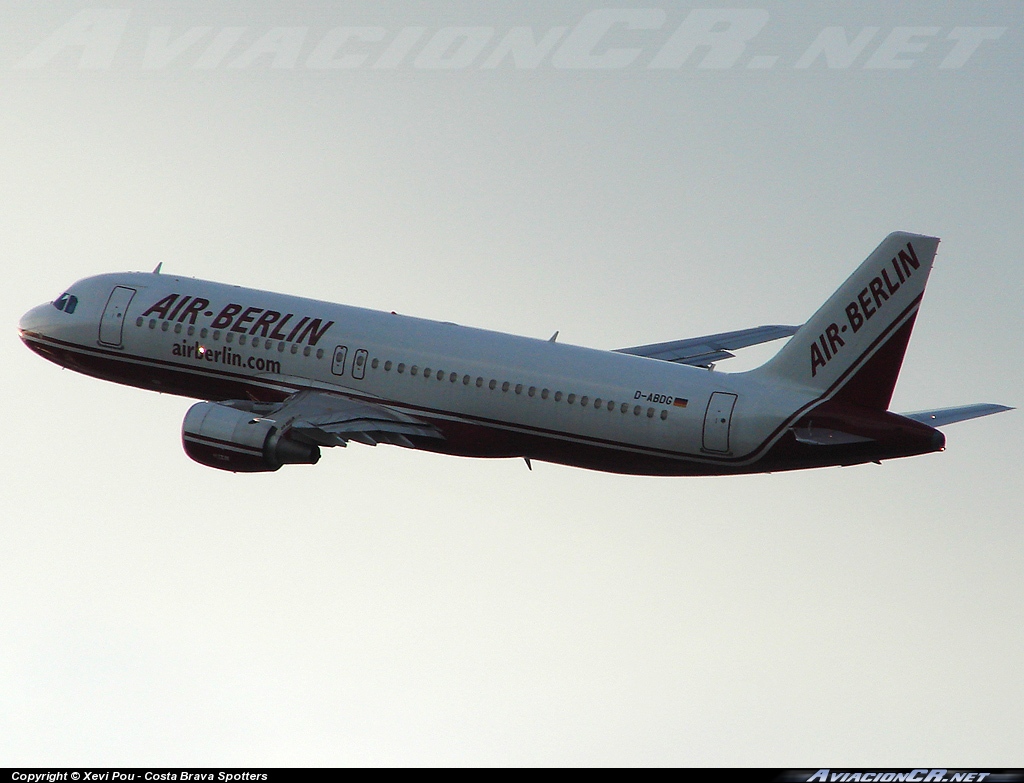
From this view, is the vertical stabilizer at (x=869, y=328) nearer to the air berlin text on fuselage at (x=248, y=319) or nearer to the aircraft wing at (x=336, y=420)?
the aircraft wing at (x=336, y=420)

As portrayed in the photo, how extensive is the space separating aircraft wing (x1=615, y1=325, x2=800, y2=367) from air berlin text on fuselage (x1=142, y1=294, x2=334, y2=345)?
1238 cm

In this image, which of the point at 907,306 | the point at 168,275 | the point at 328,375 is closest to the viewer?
the point at 907,306

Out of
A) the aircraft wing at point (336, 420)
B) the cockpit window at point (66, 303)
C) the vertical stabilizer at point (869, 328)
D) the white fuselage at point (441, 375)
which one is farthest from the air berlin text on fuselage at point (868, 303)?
the cockpit window at point (66, 303)

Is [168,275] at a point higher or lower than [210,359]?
higher

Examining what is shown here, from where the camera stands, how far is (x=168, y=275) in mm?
63938

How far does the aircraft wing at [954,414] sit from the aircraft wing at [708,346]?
40.5 ft

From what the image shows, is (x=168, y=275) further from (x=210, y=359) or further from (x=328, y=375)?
(x=328, y=375)

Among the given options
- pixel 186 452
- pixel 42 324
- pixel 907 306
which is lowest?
pixel 186 452

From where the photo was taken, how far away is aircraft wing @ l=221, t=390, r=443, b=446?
5438 centimetres

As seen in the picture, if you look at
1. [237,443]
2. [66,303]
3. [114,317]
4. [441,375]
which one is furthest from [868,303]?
[66,303]

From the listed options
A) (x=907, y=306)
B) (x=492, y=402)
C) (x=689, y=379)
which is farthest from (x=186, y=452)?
(x=907, y=306)

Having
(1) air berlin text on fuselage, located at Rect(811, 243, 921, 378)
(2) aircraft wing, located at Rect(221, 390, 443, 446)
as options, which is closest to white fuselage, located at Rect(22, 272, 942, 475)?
(2) aircraft wing, located at Rect(221, 390, 443, 446)

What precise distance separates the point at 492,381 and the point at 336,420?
5.63m

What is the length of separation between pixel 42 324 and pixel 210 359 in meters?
8.89
